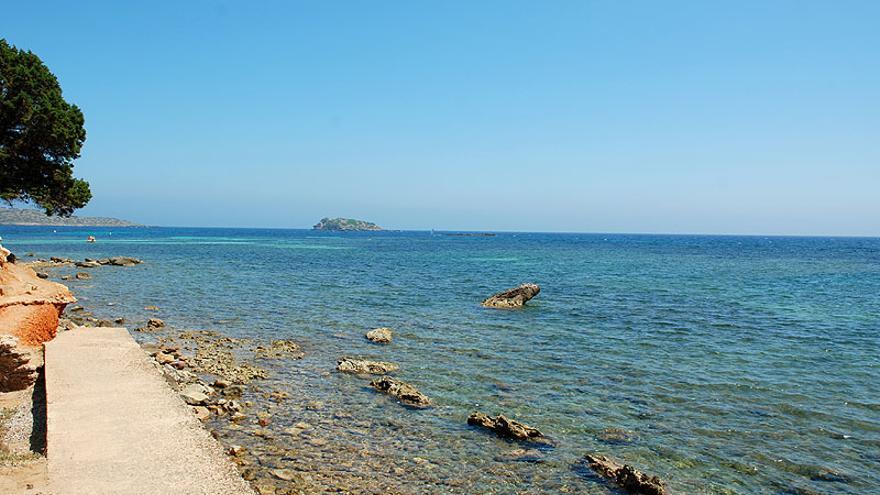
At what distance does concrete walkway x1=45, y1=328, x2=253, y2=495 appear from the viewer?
870 centimetres

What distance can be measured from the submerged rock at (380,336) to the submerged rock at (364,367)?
158 inches

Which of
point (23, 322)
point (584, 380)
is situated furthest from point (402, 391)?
point (23, 322)

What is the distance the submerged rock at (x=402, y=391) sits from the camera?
15.5m

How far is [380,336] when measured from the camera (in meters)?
24.1

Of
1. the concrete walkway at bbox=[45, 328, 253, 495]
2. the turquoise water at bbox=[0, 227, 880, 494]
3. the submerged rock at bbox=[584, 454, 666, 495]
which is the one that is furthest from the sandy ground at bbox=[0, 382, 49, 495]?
the submerged rock at bbox=[584, 454, 666, 495]

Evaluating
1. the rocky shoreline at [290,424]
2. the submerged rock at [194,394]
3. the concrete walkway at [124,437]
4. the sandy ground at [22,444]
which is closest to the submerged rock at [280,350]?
the rocky shoreline at [290,424]

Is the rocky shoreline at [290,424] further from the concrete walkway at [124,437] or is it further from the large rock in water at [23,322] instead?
the large rock in water at [23,322]

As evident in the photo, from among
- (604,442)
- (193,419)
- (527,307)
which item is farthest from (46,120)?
(604,442)

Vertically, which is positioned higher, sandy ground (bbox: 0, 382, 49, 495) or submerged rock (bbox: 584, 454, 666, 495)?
sandy ground (bbox: 0, 382, 49, 495)

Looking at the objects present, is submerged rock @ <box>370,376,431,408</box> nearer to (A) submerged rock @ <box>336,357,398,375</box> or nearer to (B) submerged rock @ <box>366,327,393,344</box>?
(A) submerged rock @ <box>336,357,398,375</box>

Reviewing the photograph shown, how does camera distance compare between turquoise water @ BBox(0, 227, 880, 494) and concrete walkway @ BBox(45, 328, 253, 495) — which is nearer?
concrete walkway @ BBox(45, 328, 253, 495)

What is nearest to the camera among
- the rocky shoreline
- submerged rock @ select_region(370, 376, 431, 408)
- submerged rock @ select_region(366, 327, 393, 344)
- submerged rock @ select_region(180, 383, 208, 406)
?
the rocky shoreline

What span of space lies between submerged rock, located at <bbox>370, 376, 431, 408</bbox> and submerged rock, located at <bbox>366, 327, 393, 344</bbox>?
616 cm

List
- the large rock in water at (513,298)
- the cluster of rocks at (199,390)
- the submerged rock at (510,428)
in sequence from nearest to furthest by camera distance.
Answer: the submerged rock at (510,428) → the cluster of rocks at (199,390) → the large rock in water at (513,298)
